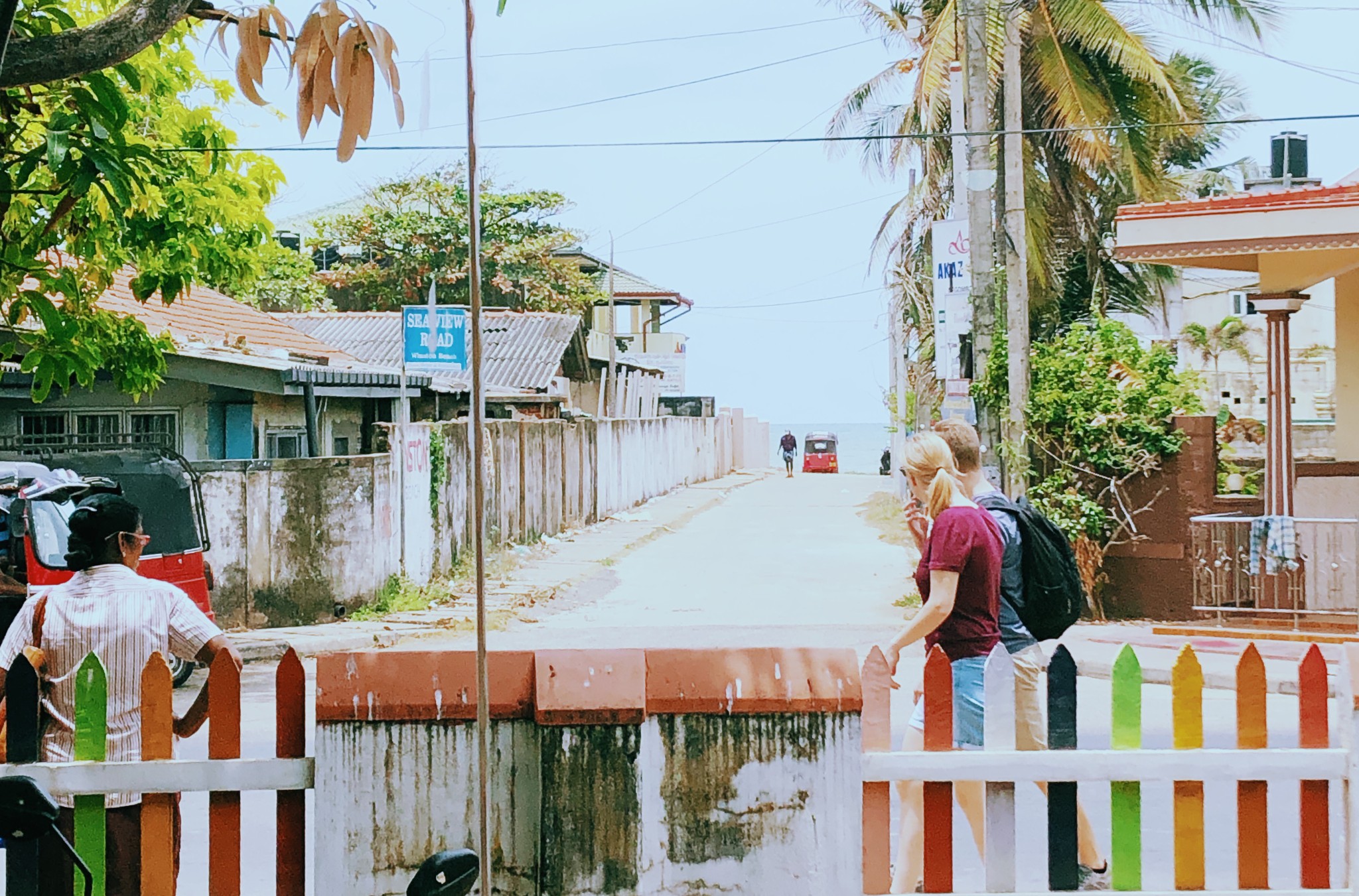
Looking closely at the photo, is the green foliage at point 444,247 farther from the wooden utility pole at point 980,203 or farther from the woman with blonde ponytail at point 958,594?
the woman with blonde ponytail at point 958,594

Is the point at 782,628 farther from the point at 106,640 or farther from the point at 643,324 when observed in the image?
the point at 643,324

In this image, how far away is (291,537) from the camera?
548 inches

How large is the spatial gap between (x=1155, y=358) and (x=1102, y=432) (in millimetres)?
950

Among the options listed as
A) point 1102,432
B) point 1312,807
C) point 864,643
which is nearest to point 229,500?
point 864,643

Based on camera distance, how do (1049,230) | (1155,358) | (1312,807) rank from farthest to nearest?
(1049,230) < (1155,358) < (1312,807)

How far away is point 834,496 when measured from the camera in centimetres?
3831

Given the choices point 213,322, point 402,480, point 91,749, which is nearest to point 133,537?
point 91,749

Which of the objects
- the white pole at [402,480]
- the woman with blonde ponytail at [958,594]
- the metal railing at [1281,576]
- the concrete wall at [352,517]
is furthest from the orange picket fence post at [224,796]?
the white pole at [402,480]

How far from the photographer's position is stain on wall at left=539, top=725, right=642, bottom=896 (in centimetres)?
360

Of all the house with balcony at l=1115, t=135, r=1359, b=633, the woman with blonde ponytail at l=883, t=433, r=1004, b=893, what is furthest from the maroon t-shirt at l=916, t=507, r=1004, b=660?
the house with balcony at l=1115, t=135, r=1359, b=633

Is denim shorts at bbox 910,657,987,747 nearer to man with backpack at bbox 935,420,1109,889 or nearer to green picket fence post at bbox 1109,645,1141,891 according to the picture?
man with backpack at bbox 935,420,1109,889

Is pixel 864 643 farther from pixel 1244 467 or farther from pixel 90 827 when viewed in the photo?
pixel 90 827

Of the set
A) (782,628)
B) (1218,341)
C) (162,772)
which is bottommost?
(782,628)

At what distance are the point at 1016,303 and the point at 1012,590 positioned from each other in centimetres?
929
